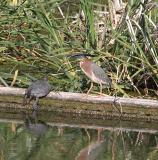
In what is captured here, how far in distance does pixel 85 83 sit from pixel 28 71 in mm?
835

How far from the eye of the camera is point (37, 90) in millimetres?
8203

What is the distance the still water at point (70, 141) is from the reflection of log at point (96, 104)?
226 millimetres

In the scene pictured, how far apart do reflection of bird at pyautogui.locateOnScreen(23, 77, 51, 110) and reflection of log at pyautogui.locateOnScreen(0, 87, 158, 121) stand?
87mm

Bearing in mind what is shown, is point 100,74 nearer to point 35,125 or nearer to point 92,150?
point 35,125

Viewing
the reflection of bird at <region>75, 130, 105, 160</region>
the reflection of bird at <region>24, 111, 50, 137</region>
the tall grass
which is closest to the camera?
the reflection of bird at <region>75, 130, 105, 160</region>

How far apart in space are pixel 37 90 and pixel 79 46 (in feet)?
3.89

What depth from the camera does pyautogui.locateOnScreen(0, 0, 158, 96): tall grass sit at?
881 centimetres

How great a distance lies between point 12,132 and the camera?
7672 millimetres

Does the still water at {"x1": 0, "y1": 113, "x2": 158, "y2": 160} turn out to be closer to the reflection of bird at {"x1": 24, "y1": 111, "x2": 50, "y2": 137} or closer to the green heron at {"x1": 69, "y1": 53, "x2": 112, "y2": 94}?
the reflection of bird at {"x1": 24, "y1": 111, "x2": 50, "y2": 137}

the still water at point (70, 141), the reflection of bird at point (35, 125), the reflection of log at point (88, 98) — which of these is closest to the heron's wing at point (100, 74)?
the reflection of log at point (88, 98)

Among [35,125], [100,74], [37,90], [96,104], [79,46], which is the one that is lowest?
[35,125]

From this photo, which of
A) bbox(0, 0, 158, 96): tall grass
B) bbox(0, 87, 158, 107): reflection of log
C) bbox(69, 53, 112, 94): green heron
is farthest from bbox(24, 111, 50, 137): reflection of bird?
bbox(69, 53, 112, 94): green heron

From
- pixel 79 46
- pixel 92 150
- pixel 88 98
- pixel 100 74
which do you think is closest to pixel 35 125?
pixel 88 98

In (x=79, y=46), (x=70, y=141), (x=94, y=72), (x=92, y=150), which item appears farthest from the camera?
(x=79, y=46)
